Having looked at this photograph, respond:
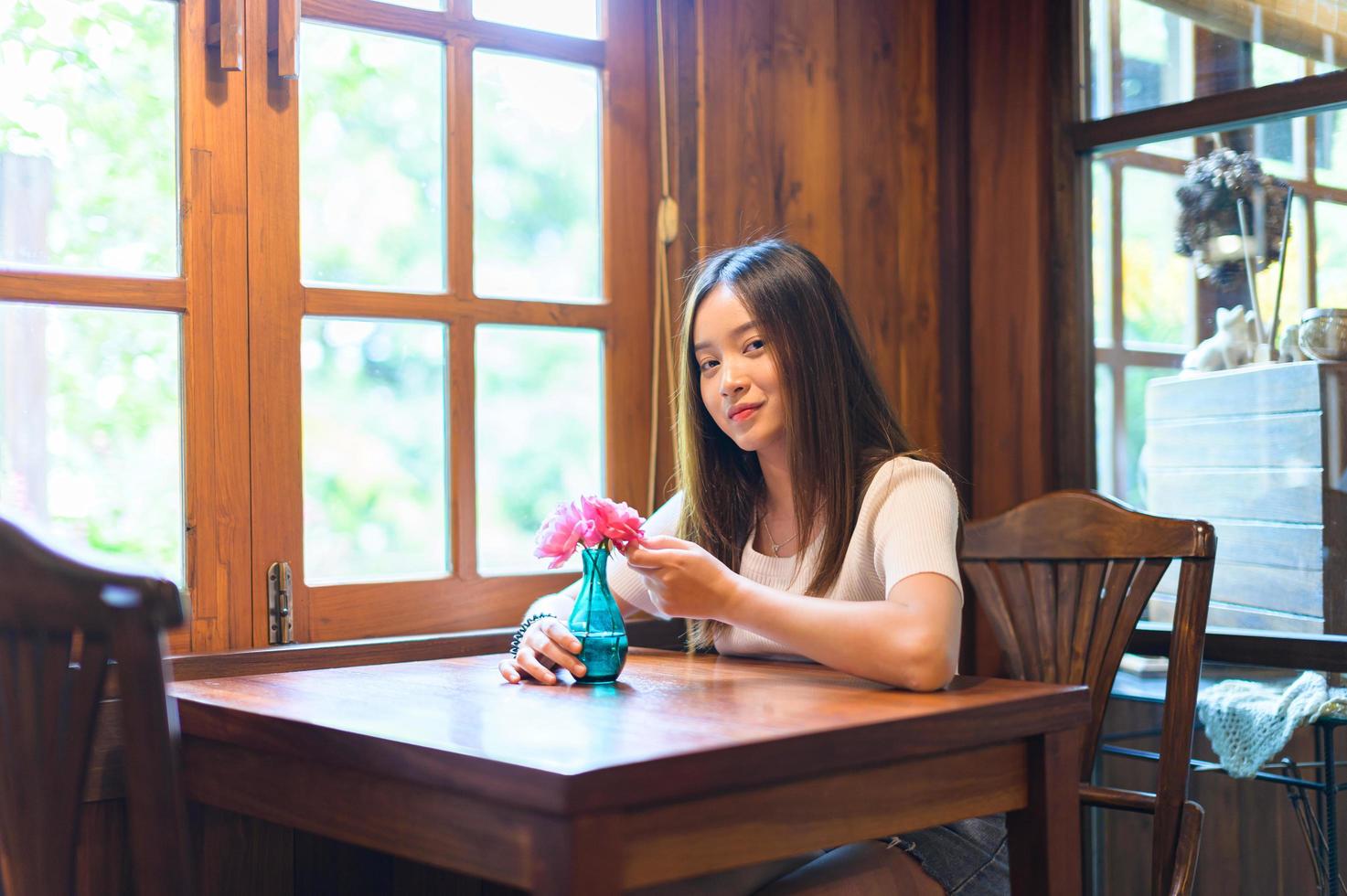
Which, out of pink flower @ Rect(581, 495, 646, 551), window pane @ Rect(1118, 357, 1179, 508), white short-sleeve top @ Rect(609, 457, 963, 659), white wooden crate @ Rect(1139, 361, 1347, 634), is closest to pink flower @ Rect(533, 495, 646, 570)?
pink flower @ Rect(581, 495, 646, 551)

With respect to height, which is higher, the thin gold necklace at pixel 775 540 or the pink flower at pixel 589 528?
the pink flower at pixel 589 528

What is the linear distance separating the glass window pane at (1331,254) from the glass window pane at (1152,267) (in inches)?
9.3

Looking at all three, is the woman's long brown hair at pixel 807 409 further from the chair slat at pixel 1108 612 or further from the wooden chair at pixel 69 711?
the wooden chair at pixel 69 711

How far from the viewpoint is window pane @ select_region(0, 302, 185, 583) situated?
1.79 meters

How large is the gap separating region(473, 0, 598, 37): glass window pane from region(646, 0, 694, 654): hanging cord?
5.1 inches

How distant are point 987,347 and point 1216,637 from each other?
2.40ft

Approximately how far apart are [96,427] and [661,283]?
1016mm

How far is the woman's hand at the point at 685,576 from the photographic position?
157 cm

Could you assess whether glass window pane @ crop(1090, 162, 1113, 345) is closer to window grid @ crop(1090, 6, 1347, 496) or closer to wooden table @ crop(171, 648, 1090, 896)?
window grid @ crop(1090, 6, 1347, 496)

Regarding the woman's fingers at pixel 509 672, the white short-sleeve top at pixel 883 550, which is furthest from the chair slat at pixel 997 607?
the woman's fingers at pixel 509 672

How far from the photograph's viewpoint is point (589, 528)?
161 cm

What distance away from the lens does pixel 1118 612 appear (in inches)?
78.6

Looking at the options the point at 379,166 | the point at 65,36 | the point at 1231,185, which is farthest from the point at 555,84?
the point at 1231,185

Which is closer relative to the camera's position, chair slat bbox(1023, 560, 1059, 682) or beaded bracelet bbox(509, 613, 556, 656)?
beaded bracelet bbox(509, 613, 556, 656)
